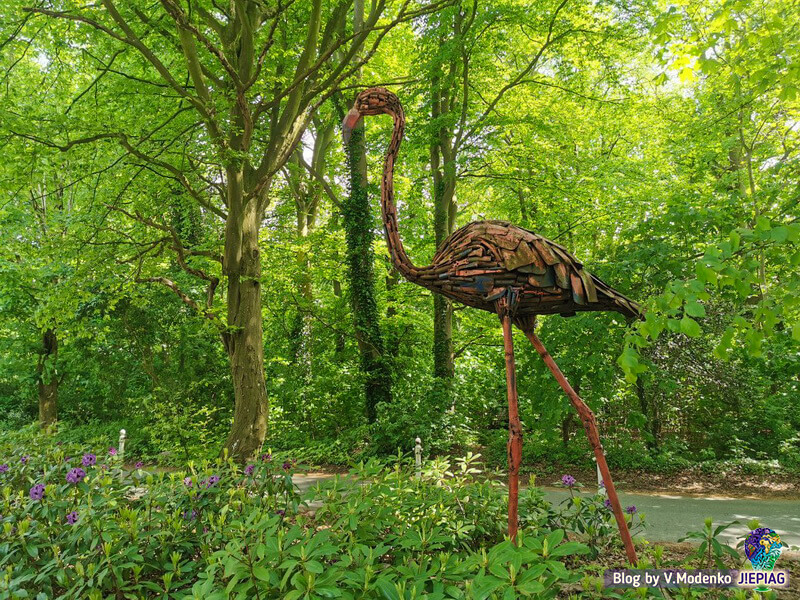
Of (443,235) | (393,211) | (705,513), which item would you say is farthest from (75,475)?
(443,235)

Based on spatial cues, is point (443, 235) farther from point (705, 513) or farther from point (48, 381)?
point (48, 381)

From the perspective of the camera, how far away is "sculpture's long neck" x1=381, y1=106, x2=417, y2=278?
327cm

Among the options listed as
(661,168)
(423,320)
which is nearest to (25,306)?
(423,320)

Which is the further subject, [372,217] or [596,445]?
[372,217]

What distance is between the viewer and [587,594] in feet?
7.38

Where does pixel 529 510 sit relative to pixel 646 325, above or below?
below

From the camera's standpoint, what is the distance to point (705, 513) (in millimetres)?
5059

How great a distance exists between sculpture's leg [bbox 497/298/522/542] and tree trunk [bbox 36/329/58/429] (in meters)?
10.9

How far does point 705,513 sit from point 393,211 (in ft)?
15.7

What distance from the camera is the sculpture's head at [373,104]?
11.0ft

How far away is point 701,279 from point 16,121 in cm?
619

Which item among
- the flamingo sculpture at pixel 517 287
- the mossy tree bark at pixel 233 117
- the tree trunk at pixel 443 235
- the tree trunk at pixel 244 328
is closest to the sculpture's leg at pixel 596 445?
the flamingo sculpture at pixel 517 287

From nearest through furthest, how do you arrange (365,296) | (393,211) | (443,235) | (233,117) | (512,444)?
1. (512,444)
2. (393,211)
3. (233,117)
4. (443,235)
5. (365,296)

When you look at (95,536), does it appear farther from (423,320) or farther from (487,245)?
(423,320)
